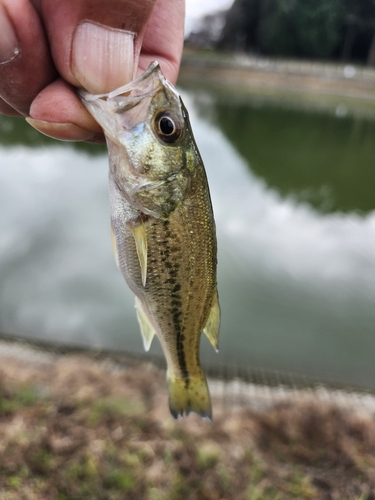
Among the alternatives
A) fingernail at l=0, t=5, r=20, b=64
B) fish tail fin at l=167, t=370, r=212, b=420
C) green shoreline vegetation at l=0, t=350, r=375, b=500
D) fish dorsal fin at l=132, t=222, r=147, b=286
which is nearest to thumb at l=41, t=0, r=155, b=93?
fingernail at l=0, t=5, r=20, b=64

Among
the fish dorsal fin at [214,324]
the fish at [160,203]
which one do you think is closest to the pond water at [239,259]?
the fish dorsal fin at [214,324]

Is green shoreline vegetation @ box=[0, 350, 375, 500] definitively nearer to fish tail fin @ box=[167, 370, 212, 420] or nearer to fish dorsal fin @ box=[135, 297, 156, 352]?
fish tail fin @ box=[167, 370, 212, 420]

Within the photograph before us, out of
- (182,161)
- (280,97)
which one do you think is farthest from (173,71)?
(280,97)

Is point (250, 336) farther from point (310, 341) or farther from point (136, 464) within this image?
point (136, 464)

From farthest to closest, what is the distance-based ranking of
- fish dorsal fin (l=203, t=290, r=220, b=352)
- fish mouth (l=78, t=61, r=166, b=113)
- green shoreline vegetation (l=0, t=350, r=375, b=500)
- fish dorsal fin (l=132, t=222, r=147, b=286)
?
1. green shoreline vegetation (l=0, t=350, r=375, b=500)
2. fish dorsal fin (l=203, t=290, r=220, b=352)
3. fish dorsal fin (l=132, t=222, r=147, b=286)
4. fish mouth (l=78, t=61, r=166, b=113)

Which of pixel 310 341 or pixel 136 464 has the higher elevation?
pixel 136 464

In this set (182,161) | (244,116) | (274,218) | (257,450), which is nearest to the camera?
(182,161)

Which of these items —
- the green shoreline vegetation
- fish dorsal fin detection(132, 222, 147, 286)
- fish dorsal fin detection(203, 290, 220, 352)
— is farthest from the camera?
the green shoreline vegetation

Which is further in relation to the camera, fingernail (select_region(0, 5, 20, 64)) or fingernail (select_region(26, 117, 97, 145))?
fingernail (select_region(26, 117, 97, 145))
